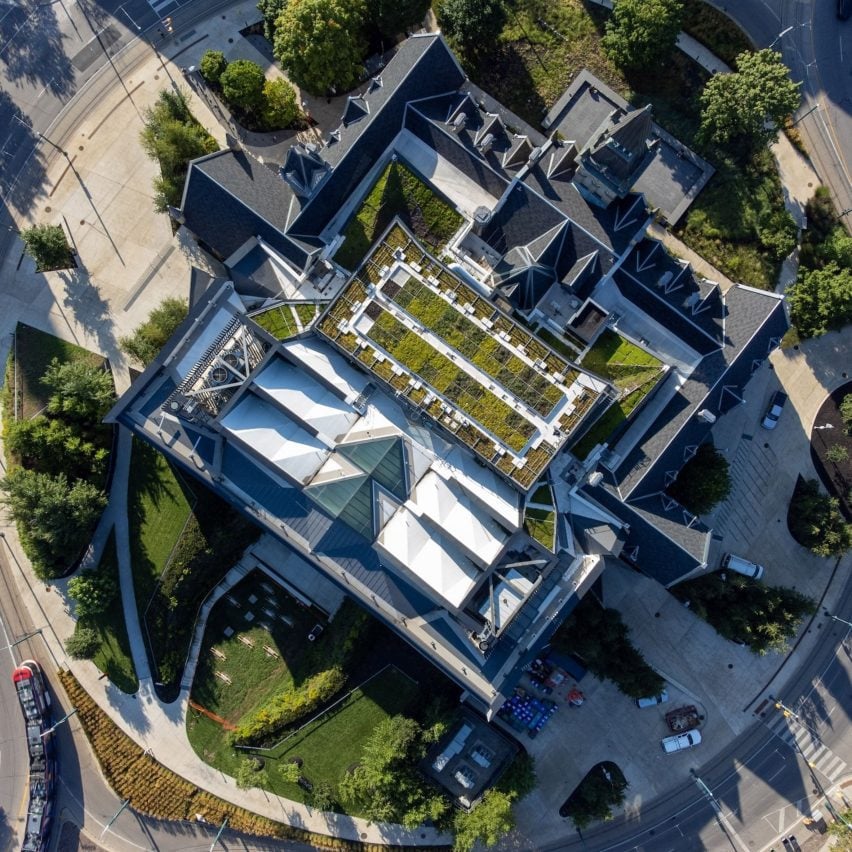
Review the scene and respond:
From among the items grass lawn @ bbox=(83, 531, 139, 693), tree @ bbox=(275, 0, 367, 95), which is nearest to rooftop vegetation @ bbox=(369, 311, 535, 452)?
tree @ bbox=(275, 0, 367, 95)

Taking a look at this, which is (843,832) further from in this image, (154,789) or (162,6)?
(162,6)

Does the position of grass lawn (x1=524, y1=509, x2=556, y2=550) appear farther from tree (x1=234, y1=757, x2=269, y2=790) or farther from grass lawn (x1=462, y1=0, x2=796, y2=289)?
tree (x1=234, y1=757, x2=269, y2=790)

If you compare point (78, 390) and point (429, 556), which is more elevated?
point (429, 556)

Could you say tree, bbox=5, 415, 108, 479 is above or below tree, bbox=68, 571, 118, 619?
above

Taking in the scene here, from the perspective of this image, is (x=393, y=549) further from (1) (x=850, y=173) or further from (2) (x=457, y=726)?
(1) (x=850, y=173)

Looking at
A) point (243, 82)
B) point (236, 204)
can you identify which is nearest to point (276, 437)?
point (236, 204)

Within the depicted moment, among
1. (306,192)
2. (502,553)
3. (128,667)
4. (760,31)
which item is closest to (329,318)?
(306,192)

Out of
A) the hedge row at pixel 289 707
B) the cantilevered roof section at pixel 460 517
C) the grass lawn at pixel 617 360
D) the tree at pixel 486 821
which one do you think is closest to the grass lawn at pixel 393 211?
the grass lawn at pixel 617 360
